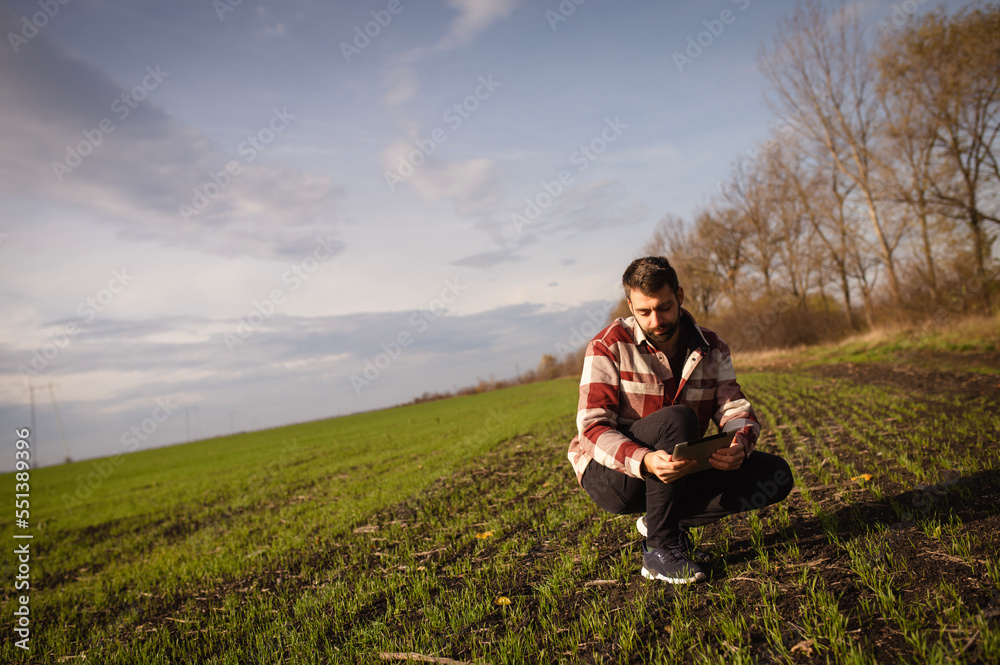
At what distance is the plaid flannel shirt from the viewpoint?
338 centimetres

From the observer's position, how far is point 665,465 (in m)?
2.84

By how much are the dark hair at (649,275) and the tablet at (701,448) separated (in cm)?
96

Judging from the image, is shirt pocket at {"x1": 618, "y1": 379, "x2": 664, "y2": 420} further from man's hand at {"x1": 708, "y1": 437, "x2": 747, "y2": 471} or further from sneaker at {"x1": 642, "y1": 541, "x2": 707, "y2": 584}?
sneaker at {"x1": 642, "y1": 541, "x2": 707, "y2": 584}

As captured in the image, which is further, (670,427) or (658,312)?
(658,312)

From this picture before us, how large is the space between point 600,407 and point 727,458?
816mm

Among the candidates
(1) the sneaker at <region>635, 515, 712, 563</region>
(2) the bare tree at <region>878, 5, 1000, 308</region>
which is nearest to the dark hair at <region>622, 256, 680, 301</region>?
(1) the sneaker at <region>635, 515, 712, 563</region>

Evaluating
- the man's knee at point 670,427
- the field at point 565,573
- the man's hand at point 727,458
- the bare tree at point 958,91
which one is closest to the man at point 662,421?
the man's knee at point 670,427

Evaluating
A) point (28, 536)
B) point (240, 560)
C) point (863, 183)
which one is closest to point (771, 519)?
point (240, 560)

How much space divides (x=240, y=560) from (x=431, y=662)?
15.5ft

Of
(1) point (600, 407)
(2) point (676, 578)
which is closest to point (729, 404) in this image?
A: (1) point (600, 407)

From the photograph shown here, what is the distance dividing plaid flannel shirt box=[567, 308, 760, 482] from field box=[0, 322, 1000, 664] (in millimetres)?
982

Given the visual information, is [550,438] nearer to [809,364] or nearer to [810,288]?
[809,364]

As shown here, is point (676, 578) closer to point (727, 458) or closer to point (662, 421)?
point (727, 458)

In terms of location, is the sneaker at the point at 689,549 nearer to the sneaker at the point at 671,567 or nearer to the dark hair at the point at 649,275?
the sneaker at the point at 671,567
